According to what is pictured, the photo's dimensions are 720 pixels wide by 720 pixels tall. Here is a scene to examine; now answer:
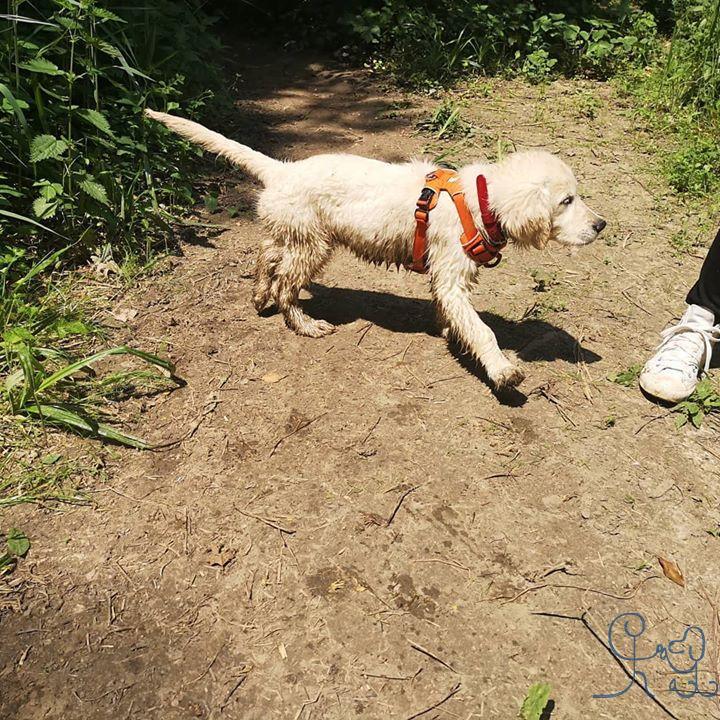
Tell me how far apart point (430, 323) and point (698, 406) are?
1.55 metres

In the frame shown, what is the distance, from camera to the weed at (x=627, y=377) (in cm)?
365

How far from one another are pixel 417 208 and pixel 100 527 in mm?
2118

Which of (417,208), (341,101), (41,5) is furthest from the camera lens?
(341,101)

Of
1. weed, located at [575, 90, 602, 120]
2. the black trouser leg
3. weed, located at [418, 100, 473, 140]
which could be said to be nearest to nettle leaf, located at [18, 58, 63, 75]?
weed, located at [418, 100, 473, 140]

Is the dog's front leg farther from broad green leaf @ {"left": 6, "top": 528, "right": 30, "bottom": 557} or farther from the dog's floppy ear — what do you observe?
broad green leaf @ {"left": 6, "top": 528, "right": 30, "bottom": 557}

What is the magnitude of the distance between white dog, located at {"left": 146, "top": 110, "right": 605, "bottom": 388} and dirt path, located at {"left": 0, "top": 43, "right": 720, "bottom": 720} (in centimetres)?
35

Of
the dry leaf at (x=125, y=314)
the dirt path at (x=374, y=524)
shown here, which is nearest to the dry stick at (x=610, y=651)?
the dirt path at (x=374, y=524)

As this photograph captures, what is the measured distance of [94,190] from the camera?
411 cm

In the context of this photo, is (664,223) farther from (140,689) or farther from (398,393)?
(140,689)

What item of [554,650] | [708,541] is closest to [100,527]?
[554,650]

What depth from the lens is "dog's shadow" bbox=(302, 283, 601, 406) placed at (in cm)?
385

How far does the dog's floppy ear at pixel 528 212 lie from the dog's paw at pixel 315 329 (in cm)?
119

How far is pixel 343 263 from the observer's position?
476cm

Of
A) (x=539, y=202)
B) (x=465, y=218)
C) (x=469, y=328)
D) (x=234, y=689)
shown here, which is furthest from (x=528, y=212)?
(x=234, y=689)
